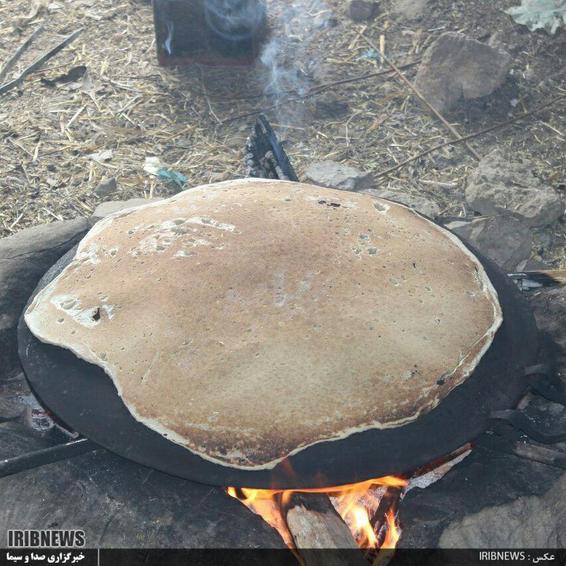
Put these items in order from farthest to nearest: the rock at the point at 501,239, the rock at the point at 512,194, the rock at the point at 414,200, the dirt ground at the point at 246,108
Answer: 1. the dirt ground at the point at 246,108
2. the rock at the point at 414,200
3. the rock at the point at 512,194
4. the rock at the point at 501,239

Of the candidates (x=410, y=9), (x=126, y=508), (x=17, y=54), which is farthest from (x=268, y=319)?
(x=410, y=9)

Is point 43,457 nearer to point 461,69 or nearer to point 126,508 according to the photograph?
point 126,508

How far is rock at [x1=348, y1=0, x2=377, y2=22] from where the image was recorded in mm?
6762

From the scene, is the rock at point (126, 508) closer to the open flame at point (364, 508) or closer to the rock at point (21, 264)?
the open flame at point (364, 508)

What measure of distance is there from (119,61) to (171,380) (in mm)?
4932

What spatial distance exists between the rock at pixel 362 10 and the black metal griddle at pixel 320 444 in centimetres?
517

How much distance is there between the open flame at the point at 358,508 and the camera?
7.29 feet

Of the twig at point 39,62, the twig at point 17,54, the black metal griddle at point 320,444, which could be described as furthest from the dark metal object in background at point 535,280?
the twig at point 17,54

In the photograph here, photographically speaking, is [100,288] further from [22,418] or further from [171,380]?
[22,418]

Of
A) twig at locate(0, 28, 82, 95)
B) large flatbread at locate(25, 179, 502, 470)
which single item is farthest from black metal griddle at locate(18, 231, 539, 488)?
twig at locate(0, 28, 82, 95)

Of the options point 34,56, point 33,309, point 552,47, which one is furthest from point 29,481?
point 552,47

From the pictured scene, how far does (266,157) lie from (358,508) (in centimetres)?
211

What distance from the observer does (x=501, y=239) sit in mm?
4258

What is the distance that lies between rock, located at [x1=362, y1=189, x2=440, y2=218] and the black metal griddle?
7.56ft
